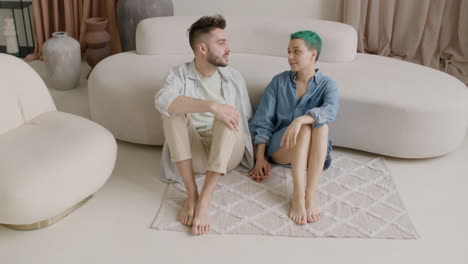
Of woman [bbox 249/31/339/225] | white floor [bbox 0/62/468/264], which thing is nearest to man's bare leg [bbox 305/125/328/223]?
woman [bbox 249/31/339/225]

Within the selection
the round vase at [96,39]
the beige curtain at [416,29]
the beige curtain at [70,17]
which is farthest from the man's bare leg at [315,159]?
the beige curtain at [70,17]

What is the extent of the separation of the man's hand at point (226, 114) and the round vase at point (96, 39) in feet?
6.22

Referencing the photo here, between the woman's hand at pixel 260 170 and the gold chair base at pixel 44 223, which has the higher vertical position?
the woman's hand at pixel 260 170

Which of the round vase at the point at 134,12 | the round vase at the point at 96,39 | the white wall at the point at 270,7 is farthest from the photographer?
the white wall at the point at 270,7

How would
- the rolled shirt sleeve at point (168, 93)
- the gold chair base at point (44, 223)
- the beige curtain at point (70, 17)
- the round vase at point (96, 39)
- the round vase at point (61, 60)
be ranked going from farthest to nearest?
1. the beige curtain at point (70, 17)
2. the round vase at point (96, 39)
3. the round vase at point (61, 60)
4. the rolled shirt sleeve at point (168, 93)
5. the gold chair base at point (44, 223)

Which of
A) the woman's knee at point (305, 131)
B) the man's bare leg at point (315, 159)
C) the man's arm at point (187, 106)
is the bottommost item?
the man's bare leg at point (315, 159)

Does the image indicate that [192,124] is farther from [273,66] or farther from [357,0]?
[357,0]

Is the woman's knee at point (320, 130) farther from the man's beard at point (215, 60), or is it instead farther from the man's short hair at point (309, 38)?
the man's beard at point (215, 60)

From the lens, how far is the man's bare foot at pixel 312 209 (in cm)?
217

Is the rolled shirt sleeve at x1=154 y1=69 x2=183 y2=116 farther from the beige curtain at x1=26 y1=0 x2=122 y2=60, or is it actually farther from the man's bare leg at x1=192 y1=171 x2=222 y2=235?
the beige curtain at x1=26 y1=0 x2=122 y2=60

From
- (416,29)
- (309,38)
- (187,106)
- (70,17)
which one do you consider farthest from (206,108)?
(70,17)

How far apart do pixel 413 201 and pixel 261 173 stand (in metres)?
0.72

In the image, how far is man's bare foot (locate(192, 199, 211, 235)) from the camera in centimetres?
209

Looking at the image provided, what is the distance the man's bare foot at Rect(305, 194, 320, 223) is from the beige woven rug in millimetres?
23
